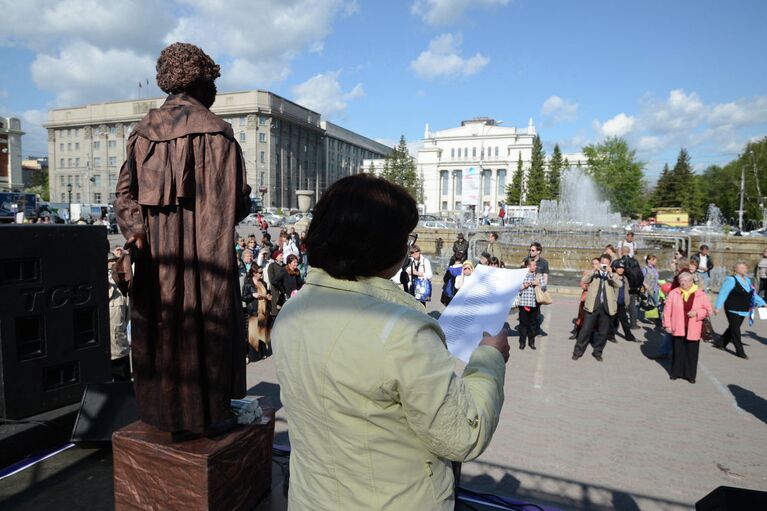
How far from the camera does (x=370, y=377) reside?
4.20ft

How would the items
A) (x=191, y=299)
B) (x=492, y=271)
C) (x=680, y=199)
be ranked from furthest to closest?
(x=680, y=199) → (x=191, y=299) → (x=492, y=271)

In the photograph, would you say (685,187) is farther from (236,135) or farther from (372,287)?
(372,287)

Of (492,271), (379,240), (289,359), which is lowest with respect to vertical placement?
(289,359)

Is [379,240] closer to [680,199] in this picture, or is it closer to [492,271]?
[492,271]

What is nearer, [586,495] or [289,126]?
[586,495]

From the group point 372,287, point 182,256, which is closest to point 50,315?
point 182,256

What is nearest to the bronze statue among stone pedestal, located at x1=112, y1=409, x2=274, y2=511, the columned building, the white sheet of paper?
stone pedestal, located at x1=112, y1=409, x2=274, y2=511

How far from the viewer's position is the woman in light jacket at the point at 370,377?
1.28m

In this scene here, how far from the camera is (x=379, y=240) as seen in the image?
4.66 ft

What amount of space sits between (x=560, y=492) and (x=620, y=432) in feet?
5.94

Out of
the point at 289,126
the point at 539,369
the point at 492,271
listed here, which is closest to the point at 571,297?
the point at 539,369

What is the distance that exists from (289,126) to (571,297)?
273ft

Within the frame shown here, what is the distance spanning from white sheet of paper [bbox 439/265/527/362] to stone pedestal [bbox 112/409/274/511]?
1492 millimetres

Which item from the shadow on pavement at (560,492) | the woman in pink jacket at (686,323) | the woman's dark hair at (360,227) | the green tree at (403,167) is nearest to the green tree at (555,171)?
the green tree at (403,167)
